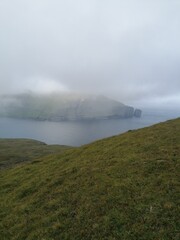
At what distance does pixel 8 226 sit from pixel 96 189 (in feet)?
21.3

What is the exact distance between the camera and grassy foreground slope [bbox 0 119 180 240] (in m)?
12.6

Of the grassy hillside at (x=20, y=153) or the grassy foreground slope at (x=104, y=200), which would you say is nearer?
the grassy foreground slope at (x=104, y=200)

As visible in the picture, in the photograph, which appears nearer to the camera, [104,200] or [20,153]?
[104,200]

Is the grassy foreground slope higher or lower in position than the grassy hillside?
higher

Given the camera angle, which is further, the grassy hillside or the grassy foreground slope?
the grassy hillside

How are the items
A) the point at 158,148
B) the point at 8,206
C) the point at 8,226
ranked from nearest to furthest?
the point at 8,226, the point at 8,206, the point at 158,148

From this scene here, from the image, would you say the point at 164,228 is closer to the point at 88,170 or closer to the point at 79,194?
the point at 79,194

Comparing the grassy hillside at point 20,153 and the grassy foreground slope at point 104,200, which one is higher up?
the grassy foreground slope at point 104,200

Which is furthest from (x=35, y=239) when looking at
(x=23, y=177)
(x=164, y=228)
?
(x=23, y=177)

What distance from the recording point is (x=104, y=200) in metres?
15.4

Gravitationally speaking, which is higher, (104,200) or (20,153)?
(104,200)

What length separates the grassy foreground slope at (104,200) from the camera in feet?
41.5

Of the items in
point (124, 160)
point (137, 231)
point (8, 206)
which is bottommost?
point (8, 206)

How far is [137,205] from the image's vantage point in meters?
14.1
